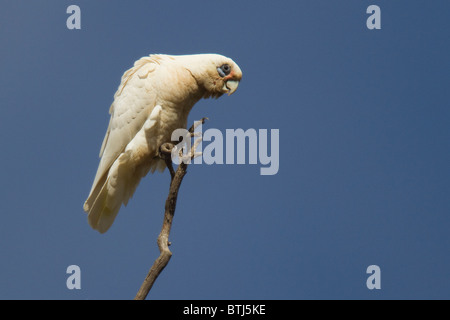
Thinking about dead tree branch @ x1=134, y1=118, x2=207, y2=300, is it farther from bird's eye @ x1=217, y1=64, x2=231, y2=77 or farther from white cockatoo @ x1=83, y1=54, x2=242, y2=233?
bird's eye @ x1=217, y1=64, x2=231, y2=77

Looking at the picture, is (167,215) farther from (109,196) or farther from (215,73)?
(215,73)

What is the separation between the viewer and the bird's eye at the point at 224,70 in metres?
7.70

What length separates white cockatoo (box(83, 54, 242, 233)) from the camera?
7.44 metres

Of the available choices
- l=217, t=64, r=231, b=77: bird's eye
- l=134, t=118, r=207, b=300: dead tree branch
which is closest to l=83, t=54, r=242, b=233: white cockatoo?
l=217, t=64, r=231, b=77: bird's eye

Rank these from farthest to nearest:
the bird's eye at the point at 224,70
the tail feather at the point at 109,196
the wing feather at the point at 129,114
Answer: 1. the bird's eye at the point at 224,70
2. the wing feather at the point at 129,114
3. the tail feather at the point at 109,196

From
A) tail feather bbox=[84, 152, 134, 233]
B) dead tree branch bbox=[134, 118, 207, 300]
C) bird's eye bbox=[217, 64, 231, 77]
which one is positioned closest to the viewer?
dead tree branch bbox=[134, 118, 207, 300]

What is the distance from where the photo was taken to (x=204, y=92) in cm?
782

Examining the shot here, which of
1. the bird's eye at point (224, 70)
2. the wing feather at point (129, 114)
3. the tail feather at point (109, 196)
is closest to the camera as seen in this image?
the tail feather at point (109, 196)

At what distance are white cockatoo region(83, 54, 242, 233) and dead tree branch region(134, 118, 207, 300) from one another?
0.35 m

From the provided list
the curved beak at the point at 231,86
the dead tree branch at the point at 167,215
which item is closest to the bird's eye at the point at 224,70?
the curved beak at the point at 231,86

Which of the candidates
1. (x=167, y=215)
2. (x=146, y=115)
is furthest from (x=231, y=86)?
(x=167, y=215)

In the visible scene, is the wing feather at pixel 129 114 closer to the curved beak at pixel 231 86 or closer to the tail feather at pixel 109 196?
the tail feather at pixel 109 196
